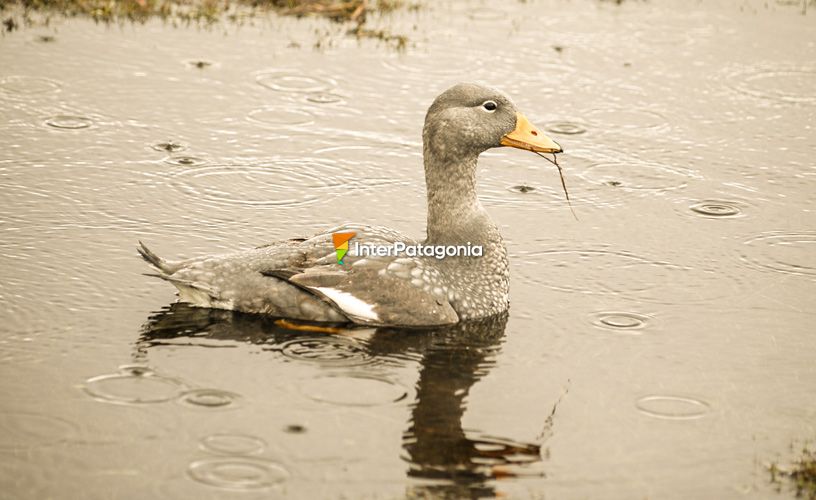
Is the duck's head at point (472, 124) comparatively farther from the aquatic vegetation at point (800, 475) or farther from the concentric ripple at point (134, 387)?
the aquatic vegetation at point (800, 475)

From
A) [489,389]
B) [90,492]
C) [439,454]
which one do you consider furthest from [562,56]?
[90,492]

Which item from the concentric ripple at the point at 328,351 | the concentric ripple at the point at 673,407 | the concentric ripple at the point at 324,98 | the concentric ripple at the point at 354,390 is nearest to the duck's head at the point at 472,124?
the concentric ripple at the point at 328,351

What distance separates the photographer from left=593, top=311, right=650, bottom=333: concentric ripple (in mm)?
8391

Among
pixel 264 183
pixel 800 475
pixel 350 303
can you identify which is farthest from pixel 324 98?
pixel 800 475

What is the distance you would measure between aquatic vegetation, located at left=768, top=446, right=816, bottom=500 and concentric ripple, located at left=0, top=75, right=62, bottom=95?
8.73 m

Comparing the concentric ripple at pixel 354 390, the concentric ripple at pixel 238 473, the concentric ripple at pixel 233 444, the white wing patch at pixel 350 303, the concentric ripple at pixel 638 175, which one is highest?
the concentric ripple at pixel 638 175

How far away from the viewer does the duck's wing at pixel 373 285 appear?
8.22 m

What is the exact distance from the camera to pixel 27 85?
12.5 meters

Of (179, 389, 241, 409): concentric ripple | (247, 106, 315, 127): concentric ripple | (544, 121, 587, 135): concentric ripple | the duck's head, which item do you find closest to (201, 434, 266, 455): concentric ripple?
(179, 389, 241, 409): concentric ripple

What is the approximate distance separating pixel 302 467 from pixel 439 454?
2.62 feet

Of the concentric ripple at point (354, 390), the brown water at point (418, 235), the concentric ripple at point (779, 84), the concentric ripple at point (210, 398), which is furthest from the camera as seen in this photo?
the concentric ripple at point (779, 84)

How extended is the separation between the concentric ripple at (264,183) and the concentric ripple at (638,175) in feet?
8.13

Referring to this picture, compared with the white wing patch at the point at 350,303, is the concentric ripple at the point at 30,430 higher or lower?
lower

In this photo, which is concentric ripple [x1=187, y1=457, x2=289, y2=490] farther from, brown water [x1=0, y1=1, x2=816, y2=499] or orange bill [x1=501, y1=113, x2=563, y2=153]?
orange bill [x1=501, y1=113, x2=563, y2=153]
